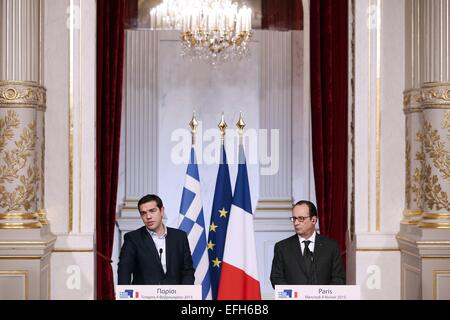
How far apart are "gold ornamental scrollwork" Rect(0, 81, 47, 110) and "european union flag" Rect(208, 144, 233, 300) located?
223 centimetres

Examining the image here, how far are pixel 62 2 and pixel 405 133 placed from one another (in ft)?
10.4

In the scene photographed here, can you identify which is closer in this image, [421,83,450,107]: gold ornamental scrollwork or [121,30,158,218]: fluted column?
[421,83,450,107]: gold ornamental scrollwork

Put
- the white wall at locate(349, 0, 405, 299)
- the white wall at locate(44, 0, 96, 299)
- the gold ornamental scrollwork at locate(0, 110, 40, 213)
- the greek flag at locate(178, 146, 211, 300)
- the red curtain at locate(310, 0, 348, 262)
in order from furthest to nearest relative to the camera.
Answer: the greek flag at locate(178, 146, 211, 300)
the red curtain at locate(310, 0, 348, 262)
the white wall at locate(349, 0, 405, 299)
the white wall at locate(44, 0, 96, 299)
the gold ornamental scrollwork at locate(0, 110, 40, 213)

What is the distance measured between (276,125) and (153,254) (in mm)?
4429

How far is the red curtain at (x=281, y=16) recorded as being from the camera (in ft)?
31.5

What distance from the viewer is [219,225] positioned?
7.66 meters

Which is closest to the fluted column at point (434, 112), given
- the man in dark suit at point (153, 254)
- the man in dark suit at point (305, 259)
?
the man in dark suit at point (305, 259)

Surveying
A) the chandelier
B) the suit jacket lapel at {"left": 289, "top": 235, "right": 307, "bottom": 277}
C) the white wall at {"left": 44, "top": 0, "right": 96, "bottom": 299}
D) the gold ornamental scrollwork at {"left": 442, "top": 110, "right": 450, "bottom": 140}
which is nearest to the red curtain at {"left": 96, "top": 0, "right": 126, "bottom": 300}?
the white wall at {"left": 44, "top": 0, "right": 96, "bottom": 299}

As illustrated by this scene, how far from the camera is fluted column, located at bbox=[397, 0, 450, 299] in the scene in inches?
235

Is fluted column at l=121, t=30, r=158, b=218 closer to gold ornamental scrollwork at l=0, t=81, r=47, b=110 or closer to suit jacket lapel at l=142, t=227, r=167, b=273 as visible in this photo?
gold ornamental scrollwork at l=0, t=81, r=47, b=110

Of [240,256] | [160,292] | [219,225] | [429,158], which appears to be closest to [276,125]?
[219,225]

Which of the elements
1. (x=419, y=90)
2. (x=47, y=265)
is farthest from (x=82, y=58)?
(x=419, y=90)

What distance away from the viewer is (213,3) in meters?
7.77

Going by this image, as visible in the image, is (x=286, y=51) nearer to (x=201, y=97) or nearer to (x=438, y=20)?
(x=201, y=97)
